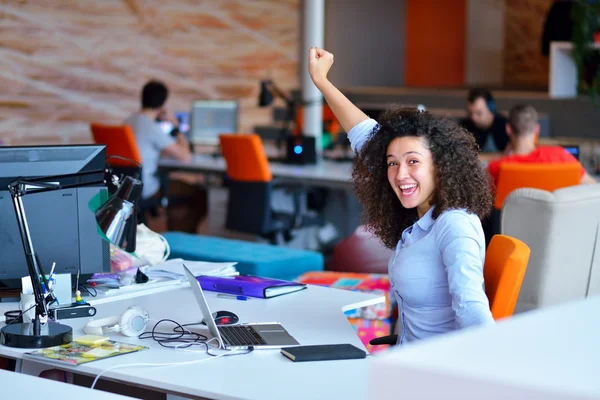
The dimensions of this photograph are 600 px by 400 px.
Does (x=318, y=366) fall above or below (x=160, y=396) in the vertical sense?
above

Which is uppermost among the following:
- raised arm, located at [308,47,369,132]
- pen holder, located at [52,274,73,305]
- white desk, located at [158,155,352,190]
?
raised arm, located at [308,47,369,132]

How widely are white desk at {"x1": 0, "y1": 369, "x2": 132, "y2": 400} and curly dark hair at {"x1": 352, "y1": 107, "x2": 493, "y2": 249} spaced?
3.44ft

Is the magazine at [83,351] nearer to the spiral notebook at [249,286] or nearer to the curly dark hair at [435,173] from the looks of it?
the spiral notebook at [249,286]

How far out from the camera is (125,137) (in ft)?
20.7

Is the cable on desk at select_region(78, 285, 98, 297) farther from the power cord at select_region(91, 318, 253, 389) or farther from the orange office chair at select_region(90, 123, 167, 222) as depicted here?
the orange office chair at select_region(90, 123, 167, 222)

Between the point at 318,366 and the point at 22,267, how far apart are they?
1.12 m

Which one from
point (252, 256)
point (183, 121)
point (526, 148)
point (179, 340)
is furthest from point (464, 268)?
point (183, 121)

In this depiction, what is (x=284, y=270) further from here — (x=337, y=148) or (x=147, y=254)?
(x=337, y=148)

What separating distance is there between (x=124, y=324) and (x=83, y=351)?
159 mm

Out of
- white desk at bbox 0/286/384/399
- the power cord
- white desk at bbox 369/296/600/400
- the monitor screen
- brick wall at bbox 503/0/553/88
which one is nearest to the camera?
white desk at bbox 369/296/600/400

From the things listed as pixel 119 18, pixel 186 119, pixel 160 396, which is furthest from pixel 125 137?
pixel 160 396

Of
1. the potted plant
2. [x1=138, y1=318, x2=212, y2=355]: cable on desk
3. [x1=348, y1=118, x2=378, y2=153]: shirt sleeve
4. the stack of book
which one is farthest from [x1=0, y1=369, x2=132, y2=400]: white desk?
the potted plant

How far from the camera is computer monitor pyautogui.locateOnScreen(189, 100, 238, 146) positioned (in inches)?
296

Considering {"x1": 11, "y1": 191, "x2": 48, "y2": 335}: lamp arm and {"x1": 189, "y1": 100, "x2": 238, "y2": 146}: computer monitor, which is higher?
{"x1": 189, "y1": 100, "x2": 238, "y2": 146}: computer monitor
